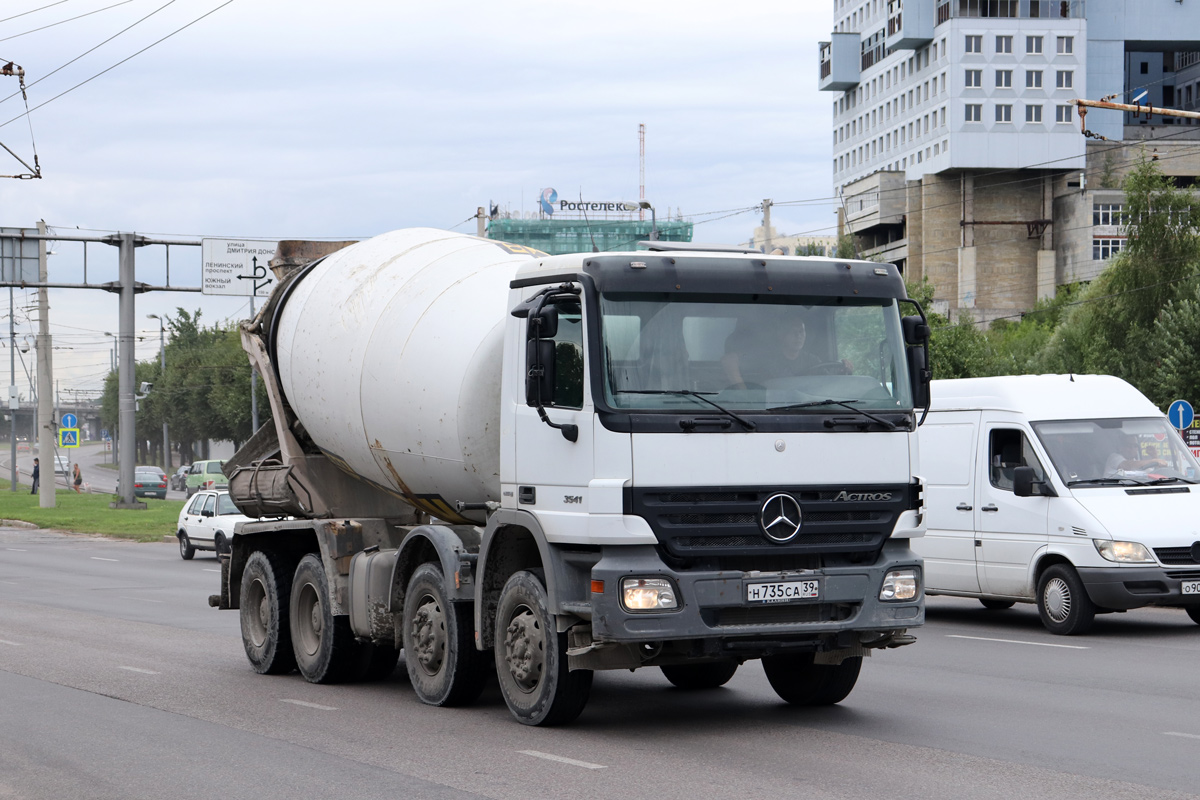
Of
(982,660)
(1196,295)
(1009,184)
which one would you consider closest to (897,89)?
(1009,184)

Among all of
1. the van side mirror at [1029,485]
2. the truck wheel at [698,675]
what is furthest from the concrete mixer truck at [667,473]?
the van side mirror at [1029,485]

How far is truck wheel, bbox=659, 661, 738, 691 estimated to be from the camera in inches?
440

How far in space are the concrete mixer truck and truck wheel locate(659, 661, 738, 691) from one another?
0.87 m

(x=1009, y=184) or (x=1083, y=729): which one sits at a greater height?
(x=1009, y=184)

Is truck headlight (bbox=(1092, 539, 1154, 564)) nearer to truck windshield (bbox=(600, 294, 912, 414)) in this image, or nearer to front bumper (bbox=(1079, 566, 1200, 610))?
front bumper (bbox=(1079, 566, 1200, 610))

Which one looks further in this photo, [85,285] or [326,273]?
[85,285]

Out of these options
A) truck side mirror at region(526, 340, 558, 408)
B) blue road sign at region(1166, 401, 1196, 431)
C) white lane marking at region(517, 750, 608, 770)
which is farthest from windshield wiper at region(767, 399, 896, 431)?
blue road sign at region(1166, 401, 1196, 431)

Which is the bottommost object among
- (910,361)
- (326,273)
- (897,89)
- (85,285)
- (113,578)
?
(113,578)

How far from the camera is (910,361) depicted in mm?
9195

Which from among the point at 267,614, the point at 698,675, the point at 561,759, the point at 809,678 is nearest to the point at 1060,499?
the point at 698,675

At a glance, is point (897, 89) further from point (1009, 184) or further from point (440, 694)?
point (440, 694)

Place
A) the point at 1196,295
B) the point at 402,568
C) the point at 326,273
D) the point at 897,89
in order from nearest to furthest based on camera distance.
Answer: the point at 402,568, the point at 326,273, the point at 1196,295, the point at 897,89

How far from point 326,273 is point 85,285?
33828 mm

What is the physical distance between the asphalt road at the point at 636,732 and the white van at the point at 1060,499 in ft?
2.00
